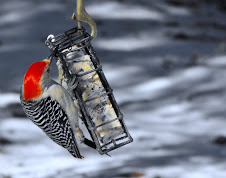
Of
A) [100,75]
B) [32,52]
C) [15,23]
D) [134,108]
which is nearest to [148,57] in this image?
[134,108]

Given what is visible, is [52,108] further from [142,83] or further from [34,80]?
[142,83]

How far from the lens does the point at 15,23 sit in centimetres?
798

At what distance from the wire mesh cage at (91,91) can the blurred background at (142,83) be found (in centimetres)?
140

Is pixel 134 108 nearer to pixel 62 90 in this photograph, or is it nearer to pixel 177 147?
pixel 177 147

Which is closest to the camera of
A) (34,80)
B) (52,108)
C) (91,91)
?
(34,80)

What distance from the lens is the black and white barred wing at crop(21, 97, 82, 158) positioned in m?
3.59

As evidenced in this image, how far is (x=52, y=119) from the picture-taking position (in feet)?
12.1

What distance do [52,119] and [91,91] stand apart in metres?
0.44

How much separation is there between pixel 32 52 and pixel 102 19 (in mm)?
1739

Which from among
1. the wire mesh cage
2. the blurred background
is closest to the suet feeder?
the wire mesh cage

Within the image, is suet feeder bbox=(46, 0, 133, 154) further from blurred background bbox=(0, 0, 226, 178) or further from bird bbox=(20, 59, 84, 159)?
blurred background bbox=(0, 0, 226, 178)

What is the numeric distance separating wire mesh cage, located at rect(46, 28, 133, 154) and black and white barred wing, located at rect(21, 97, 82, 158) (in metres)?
0.23

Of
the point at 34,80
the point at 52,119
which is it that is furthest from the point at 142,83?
the point at 34,80

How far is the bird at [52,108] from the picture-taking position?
3.46 metres
